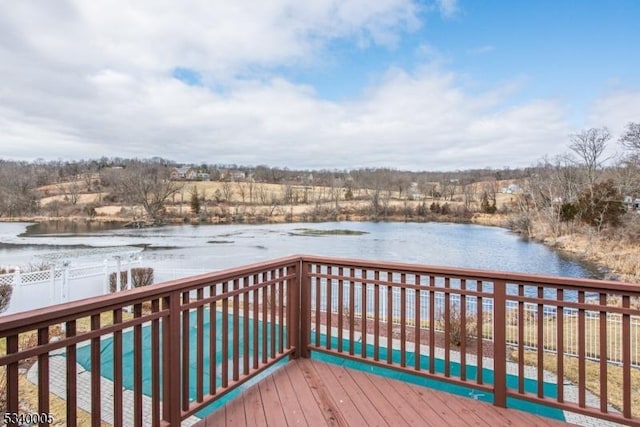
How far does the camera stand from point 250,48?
10289mm

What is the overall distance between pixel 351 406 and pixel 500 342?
1.08 m

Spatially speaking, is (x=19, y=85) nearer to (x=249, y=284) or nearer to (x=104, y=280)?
(x=104, y=280)

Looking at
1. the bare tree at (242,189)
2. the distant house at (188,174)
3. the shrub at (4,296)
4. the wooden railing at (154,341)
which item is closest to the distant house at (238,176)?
the bare tree at (242,189)

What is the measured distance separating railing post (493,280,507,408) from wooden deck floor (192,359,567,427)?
0.30ft

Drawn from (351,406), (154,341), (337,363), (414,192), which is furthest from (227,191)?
(154,341)

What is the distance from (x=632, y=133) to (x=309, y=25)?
18488mm

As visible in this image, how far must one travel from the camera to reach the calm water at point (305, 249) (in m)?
15.6

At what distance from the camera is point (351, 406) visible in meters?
2.32

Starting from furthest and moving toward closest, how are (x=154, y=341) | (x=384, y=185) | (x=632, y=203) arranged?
(x=384, y=185) → (x=632, y=203) → (x=154, y=341)

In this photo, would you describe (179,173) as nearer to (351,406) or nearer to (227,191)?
(227,191)

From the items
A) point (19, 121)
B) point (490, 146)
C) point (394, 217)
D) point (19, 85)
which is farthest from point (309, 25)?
point (394, 217)

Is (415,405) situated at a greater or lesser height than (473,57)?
lesser

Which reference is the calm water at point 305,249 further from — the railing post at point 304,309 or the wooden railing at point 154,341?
the wooden railing at point 154,341

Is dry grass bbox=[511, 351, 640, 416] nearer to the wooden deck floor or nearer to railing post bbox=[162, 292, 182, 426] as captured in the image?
the wooden deck floor
